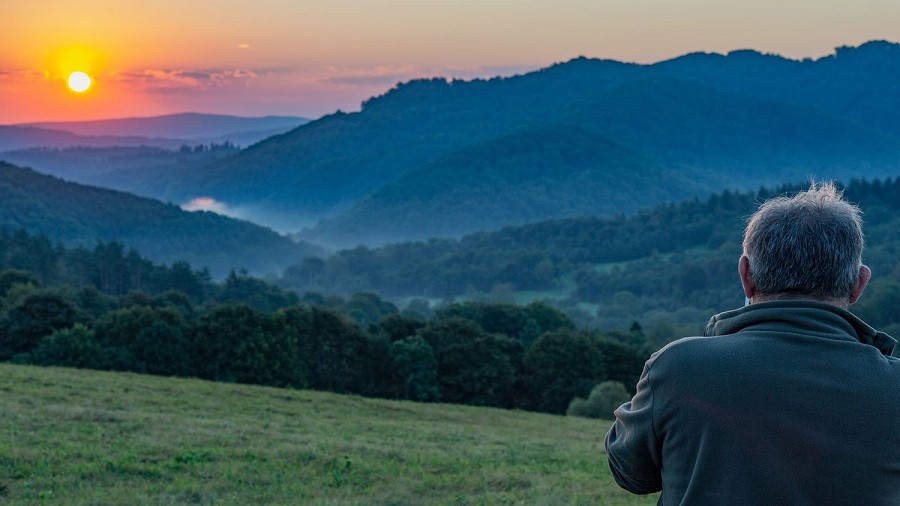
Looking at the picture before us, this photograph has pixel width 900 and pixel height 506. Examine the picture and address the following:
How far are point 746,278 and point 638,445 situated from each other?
2.44 feet

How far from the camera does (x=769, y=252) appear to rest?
10.00ft

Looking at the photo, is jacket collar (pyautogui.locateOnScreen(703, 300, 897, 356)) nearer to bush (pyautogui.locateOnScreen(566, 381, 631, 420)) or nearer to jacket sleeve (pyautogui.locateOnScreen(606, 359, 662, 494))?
jacket sleeve (pyautogui.locateOnScreen(606, 359, 662, 494))

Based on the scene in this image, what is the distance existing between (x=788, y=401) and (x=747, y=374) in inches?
6.1

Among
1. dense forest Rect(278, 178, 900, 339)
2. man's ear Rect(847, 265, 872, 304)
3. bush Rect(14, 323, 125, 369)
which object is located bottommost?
dense forest Rect(278, 178, 900, 339)

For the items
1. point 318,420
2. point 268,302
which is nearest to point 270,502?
point 318,420

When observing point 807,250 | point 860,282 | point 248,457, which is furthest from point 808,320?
point 248,457

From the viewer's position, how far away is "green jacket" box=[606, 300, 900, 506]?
9.23 ft

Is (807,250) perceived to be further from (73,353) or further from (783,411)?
(73,353)

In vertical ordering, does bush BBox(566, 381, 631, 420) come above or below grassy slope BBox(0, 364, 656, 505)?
below

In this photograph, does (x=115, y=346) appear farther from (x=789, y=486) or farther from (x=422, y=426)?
(x=789, y=486)

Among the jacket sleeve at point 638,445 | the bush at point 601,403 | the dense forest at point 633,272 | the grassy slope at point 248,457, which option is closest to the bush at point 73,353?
the grassy slope at point 248,457

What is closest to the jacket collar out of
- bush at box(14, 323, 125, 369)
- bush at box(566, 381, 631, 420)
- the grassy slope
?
the grassy slope

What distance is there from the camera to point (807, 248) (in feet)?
9.87

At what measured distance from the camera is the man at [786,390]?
2814mm
